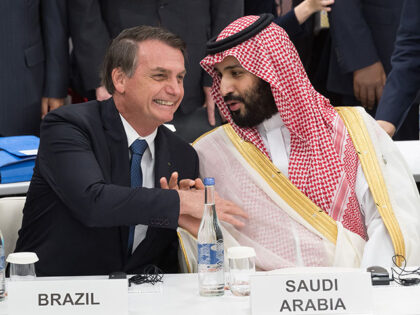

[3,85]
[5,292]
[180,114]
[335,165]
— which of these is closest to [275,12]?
[180,114]

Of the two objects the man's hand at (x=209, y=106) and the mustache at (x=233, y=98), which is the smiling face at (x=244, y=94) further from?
the man's hand at (x=209, y=106)

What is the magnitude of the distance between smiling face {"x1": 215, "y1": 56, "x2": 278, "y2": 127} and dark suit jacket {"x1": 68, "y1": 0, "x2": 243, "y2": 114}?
1178 millimetres

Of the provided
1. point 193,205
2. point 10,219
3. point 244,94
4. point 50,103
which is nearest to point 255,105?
point 244,94

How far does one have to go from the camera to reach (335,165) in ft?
9.25

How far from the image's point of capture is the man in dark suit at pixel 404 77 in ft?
12.1

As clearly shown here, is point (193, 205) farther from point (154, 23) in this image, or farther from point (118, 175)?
point (154, 23)

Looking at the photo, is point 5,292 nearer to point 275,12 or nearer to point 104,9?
point 104,9

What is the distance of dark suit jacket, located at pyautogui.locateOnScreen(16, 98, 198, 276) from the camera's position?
2.59 m

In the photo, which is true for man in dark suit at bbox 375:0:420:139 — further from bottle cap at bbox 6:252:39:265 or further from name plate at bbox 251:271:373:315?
bottle cap at bbox 6:252:39:265

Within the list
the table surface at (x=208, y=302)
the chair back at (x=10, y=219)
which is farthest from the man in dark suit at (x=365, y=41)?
the table surface at (x=208, y=302)

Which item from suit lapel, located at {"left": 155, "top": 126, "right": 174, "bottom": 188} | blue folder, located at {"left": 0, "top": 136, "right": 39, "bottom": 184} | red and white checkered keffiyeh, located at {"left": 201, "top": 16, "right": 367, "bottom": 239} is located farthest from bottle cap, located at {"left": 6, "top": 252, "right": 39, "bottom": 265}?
blue folder, located at {"left": 0, "top": 136, "right": 39, "bottom": 184}

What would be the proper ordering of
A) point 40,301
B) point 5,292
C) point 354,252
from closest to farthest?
point 40,301 → point 5,292 → point 354,252

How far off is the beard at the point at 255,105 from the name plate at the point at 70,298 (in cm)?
116

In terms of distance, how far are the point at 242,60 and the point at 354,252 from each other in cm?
82
